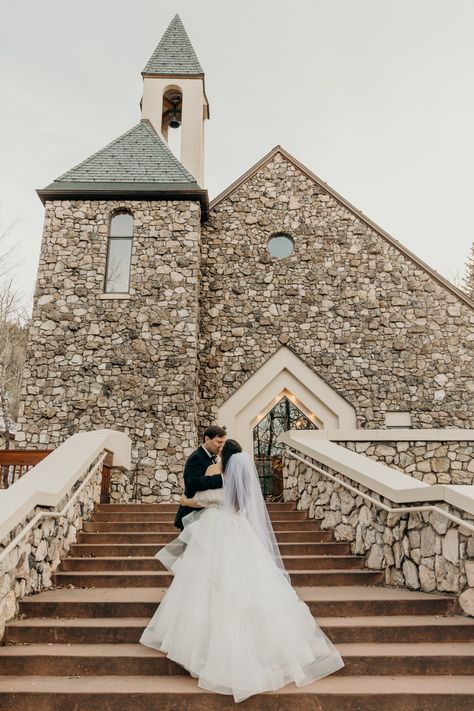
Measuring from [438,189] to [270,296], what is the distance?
267 ft

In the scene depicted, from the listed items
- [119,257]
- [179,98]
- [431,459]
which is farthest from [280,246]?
[179,98]

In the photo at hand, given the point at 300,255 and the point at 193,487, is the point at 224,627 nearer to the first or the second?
the point at 193,487

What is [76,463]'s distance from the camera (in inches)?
246

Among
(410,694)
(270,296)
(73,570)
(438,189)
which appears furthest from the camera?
(438,189)

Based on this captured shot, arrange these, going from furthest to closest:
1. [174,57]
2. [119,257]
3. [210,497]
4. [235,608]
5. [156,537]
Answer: [174,57], [119,257], [156,537], [210,497], [235,608]

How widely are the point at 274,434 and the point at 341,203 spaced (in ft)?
19.6

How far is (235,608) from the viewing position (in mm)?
3432

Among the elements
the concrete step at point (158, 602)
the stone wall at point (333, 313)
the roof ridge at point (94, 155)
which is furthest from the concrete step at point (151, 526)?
the roof ridge at point (94, 155)

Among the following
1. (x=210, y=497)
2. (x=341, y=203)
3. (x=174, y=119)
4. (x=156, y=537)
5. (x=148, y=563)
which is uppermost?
(x=174, y=119)

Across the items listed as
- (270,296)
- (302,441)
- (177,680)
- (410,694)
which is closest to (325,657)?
(410,694)

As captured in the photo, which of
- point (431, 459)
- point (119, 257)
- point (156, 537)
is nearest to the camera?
point (156, 537)

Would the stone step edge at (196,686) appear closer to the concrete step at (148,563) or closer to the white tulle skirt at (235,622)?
the white tulle skirt at (235,622)

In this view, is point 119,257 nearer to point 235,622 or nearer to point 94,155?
point 94,155

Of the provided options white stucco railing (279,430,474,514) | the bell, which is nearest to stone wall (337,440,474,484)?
white stucco railing (279,430,474,514)
